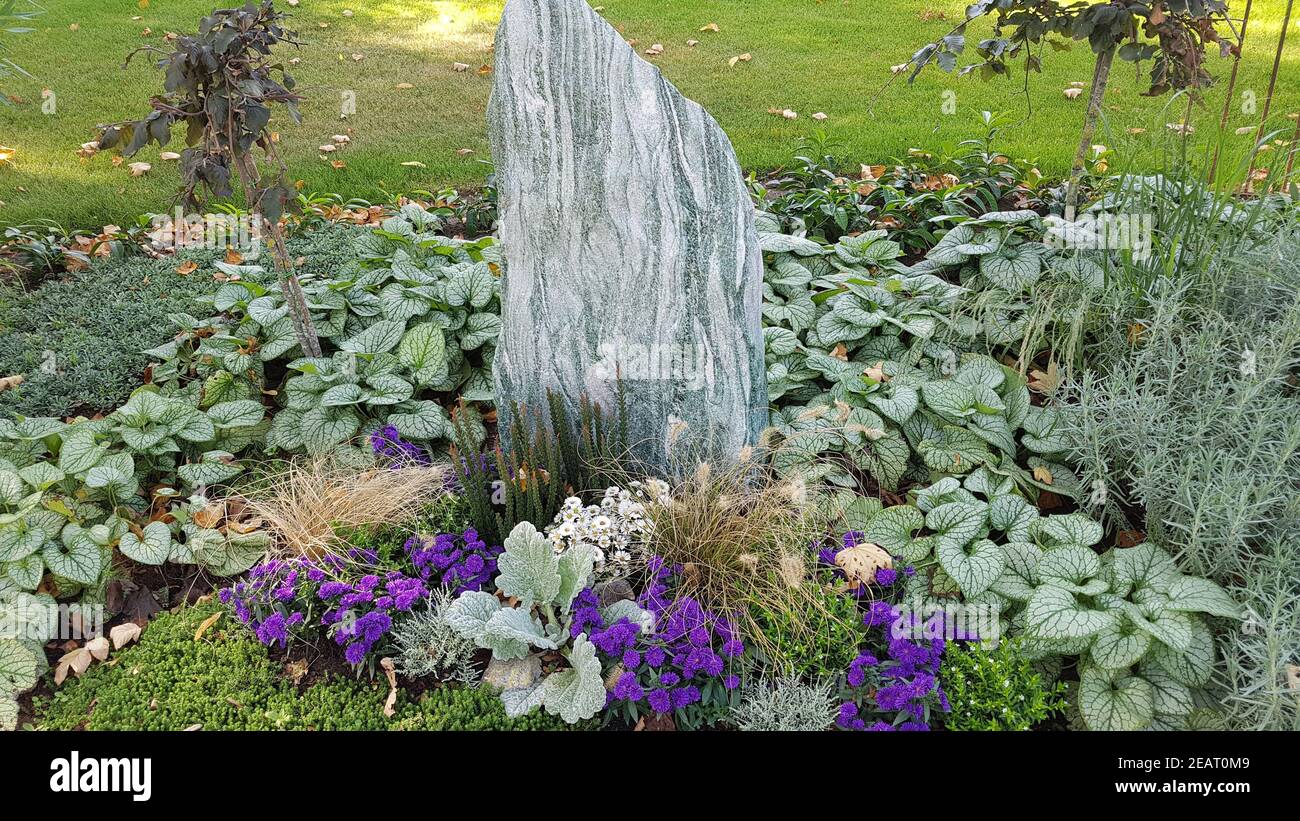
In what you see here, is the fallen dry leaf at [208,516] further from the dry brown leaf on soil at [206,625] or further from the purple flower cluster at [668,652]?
the purple flower cluster at [668,652]

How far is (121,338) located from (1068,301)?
4016 mm

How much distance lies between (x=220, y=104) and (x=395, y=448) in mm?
1301

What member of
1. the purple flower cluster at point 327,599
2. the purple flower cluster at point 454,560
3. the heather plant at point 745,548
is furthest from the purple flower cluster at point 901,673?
the purple flower cluster at point 327,599

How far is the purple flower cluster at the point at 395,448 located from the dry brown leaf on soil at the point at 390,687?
82 centimetres

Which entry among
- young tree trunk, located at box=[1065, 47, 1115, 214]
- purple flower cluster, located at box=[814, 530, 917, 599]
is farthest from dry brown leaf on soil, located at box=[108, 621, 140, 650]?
young tree trunk, located at box=[1065, 47, 1115, 214]

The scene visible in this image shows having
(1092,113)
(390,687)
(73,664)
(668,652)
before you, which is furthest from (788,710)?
(1092,113)

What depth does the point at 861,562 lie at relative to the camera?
112 inches

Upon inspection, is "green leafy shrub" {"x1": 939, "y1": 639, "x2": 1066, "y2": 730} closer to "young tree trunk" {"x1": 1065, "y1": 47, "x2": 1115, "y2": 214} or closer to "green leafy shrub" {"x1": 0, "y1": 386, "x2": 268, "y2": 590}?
"green leafy shrub" {"x1": 0, "y1": 386, "x2": 268, "y2": 590}

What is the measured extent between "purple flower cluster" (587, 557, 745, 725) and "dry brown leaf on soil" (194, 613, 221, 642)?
1157mm

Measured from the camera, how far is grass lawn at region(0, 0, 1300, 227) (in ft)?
19.6

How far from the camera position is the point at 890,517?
296cm
